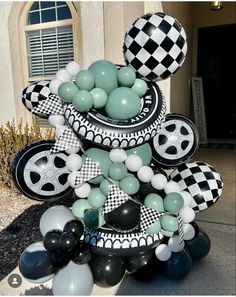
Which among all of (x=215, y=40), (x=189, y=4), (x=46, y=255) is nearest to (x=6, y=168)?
(x=46, y=255)

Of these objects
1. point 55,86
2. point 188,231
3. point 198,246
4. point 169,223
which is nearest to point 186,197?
point 169,223

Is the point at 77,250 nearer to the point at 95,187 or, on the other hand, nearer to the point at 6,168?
the point at 95,187

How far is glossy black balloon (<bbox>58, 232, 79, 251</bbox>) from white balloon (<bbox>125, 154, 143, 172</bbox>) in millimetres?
565

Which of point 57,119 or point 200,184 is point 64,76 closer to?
point 57,119

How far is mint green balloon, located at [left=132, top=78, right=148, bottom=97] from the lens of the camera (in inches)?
73.8

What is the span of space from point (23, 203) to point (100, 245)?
80.5 inches

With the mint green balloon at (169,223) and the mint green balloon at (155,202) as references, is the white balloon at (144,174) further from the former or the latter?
the mint green balloon at (169,223)

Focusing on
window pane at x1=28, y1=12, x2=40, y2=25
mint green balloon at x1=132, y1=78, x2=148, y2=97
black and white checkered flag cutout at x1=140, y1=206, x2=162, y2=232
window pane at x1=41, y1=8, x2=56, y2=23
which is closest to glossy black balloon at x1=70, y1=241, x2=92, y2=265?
black and white checkered flag cutout at x1=140, y1=206, x2=162, y2=232

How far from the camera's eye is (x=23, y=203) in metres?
3.72

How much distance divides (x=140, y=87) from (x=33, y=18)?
3627mm

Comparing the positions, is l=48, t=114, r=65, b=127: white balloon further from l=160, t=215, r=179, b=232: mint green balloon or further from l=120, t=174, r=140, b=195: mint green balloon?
l=160, t=215, r=179, b=232: mint green balloon

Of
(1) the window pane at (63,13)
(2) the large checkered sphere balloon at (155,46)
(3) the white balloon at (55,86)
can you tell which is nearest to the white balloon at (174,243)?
(2) the large checkered sphere balloon at (155,46)

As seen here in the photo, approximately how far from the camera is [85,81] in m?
1.74

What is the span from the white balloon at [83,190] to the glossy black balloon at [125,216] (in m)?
0.20
